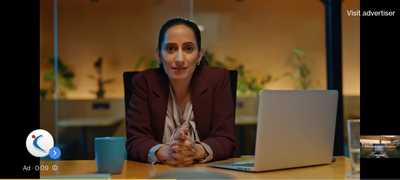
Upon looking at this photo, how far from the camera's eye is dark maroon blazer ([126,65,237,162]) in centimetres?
164

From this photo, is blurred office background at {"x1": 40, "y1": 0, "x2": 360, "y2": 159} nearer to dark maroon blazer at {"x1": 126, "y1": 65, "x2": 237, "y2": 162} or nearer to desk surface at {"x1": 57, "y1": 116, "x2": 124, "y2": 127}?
desk surface at {"x1": 57, "y1": 116, "x2": 124, "y2": 127}

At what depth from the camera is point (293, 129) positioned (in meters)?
1.21

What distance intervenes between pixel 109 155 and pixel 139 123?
1.45 feet

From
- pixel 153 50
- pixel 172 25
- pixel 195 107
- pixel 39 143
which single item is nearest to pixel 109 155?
pixel 39 143

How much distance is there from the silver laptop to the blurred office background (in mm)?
1129

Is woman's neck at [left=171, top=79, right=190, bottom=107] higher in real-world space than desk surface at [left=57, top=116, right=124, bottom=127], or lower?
higher

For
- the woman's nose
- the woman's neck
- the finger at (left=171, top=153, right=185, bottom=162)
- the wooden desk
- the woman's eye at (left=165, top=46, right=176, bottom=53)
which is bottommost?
the wooden desk

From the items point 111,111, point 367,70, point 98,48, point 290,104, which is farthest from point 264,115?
point 98,48

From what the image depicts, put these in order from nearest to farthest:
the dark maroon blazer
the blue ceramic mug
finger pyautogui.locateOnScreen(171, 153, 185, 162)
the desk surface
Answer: the blue ceramic mug → finger pyautogui.locateOnScreen(171, 153, 185, 162) → the dark maroon blazer → the desk surface

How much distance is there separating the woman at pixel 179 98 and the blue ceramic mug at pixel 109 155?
0.38 meters

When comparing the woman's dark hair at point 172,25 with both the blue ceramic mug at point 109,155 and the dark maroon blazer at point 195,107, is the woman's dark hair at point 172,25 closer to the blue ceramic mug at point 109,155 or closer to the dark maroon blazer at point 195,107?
the dark maroon blazer at point 195,107

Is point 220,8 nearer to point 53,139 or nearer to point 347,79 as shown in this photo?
point 347,79

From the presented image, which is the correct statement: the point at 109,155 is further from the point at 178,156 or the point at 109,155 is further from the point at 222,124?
the point at 222,124

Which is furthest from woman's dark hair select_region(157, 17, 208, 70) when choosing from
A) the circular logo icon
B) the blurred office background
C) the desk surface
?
the desk surface
